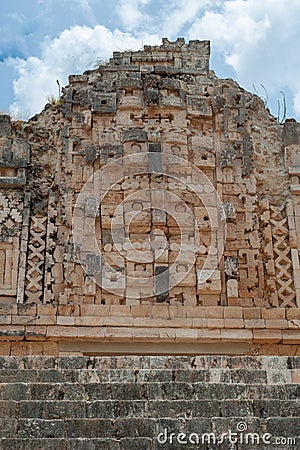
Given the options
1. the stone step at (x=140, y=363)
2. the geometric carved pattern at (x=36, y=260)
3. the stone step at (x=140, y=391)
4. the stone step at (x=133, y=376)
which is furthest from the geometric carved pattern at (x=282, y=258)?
the stone step at (x=140, y=391)

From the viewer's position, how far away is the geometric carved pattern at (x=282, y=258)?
13.5 meters

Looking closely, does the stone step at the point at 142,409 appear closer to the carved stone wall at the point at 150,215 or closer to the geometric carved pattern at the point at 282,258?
the carved stone wall at the point at 150,215

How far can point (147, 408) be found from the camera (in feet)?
24.3

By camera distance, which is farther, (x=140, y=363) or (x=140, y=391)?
(x=140, y=363)

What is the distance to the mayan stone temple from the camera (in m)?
12.8

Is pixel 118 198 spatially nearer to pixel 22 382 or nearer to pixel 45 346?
pixel 45 346

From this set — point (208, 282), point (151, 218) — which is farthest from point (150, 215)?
point (208, 282)

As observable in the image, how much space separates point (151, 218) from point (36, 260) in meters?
2.18
